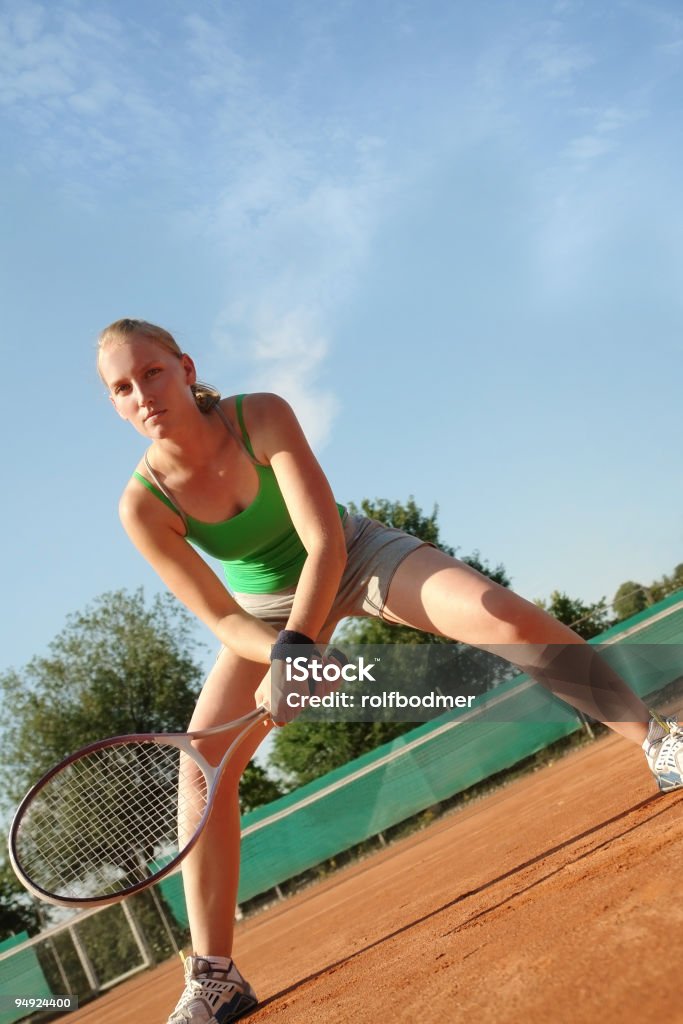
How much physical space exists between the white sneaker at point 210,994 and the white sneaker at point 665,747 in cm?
145

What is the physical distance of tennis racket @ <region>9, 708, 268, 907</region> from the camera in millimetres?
3246

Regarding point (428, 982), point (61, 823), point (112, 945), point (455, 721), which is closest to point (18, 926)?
point (112, 945)

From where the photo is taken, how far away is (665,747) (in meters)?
3.04

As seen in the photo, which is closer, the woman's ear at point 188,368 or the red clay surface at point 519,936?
the red clay surface at point 519,936

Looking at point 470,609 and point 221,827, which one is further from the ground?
point 470,609

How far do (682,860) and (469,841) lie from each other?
5.41 m

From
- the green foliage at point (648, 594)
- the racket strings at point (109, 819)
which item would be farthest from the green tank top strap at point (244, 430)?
the green foliage at point (648, 594)

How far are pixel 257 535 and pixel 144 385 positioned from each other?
62 centimetres

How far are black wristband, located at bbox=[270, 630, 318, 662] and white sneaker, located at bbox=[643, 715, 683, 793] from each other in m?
1.05

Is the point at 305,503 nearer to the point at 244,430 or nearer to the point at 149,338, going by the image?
the point at 244,430

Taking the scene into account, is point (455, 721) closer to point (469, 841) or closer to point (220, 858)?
point (469, 841)

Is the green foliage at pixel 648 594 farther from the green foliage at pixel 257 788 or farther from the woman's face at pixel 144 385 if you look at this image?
the green foliage at pixel 257 788

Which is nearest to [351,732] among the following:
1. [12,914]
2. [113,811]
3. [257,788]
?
[257,788]

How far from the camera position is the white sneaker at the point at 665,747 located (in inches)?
119
